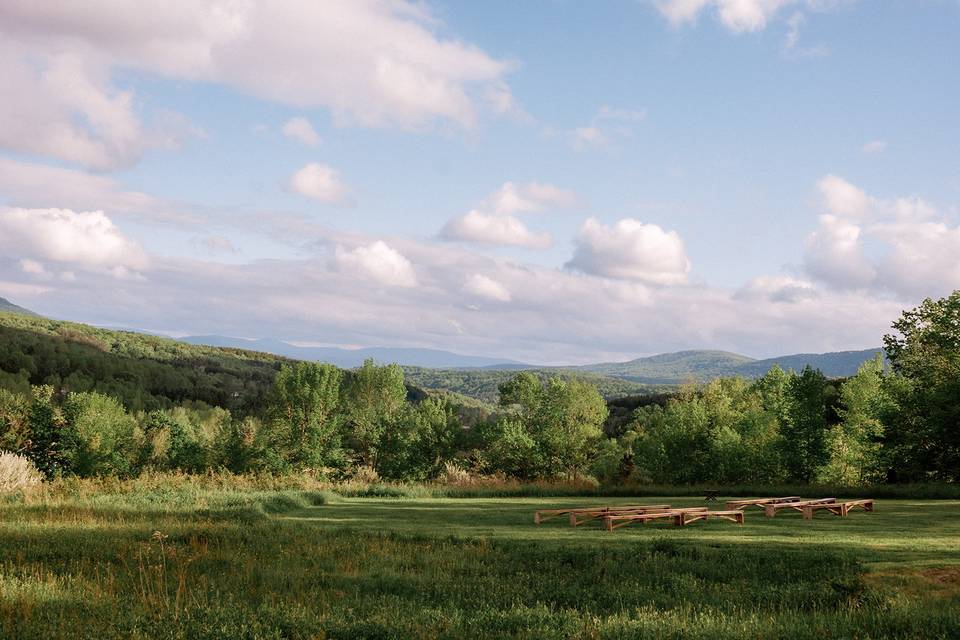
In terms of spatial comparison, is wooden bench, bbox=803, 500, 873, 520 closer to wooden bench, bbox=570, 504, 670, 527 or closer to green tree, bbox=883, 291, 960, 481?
wooden bench, bbox=570, 504, 670, 527

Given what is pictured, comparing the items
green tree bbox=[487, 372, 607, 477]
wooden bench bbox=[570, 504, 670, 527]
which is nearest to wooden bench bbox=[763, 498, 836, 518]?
wooden bench bbox=[570, 504, 670, 527]

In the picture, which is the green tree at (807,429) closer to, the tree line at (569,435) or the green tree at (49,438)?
the tree line at (569,435)

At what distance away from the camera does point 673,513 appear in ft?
72.4

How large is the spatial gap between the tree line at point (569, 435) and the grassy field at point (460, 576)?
63.5 ft

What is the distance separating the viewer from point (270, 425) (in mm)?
54250

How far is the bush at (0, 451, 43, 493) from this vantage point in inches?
1133

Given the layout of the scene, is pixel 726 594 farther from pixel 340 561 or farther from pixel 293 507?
pixel 293 507

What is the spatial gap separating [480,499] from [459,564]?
1929 cm

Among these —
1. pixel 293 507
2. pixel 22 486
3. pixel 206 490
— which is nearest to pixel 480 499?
pixel 293 507

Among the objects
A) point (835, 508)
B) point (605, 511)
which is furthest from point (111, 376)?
point (835, 508)

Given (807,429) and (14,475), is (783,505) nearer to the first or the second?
(807,429)

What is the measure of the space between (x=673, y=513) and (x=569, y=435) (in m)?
35.6

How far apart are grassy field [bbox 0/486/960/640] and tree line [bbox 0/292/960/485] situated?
63.5 ft

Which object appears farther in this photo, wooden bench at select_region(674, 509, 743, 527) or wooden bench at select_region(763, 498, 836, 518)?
wooden bench at select_region(763, 498, 836, 518)
